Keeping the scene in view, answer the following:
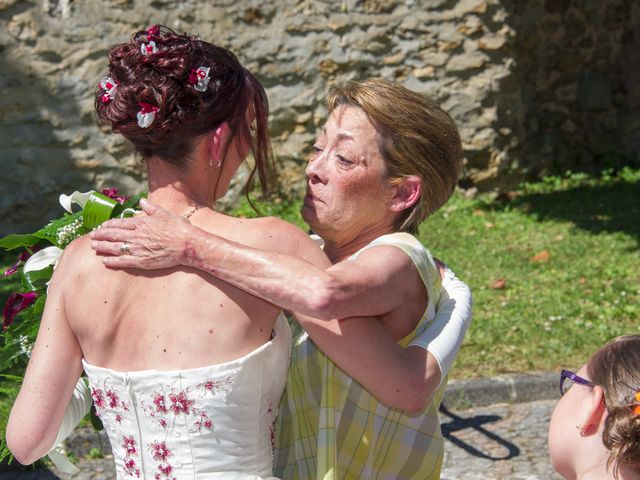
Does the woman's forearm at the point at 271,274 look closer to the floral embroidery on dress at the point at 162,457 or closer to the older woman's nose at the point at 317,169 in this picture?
the floral embroidery on dress at the point at 162,457

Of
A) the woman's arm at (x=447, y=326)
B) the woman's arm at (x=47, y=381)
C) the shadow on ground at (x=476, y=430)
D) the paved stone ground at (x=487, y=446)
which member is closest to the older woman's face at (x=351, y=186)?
the woman's arm at (x=447, y=326)

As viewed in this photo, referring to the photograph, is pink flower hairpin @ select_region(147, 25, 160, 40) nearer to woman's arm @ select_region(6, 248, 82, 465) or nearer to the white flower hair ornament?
the white flower hair ornament

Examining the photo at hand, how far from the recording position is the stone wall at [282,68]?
825 cm

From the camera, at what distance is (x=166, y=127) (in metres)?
1.99

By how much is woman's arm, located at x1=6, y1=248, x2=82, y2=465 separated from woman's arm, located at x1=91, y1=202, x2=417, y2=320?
19 centimetres

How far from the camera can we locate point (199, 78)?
199cm

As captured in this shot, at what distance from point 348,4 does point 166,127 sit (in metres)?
6.97

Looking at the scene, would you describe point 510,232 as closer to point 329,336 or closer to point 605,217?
point 605,217

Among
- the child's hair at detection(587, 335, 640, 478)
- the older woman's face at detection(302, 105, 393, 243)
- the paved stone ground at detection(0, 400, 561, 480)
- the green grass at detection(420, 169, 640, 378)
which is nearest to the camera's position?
the child's hair at detection(587, 335, 640, 478)

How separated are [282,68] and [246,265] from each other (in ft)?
22.6

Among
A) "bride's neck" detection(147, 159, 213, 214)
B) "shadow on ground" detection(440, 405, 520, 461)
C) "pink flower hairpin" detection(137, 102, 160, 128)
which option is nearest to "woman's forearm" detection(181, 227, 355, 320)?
"bride's neck" detection(147, 159, 213, 214)

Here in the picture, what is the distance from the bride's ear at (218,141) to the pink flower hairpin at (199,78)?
4.1 inches

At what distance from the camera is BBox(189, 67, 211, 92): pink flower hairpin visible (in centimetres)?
199

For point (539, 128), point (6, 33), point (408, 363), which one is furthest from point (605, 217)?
point (408, 363)
